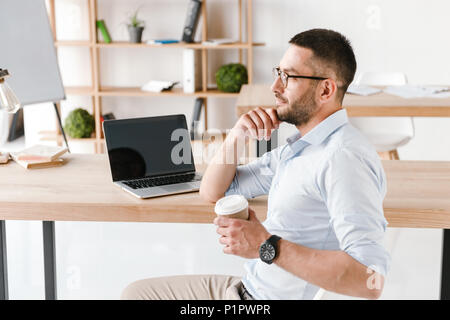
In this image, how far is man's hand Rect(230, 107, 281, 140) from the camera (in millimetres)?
1792

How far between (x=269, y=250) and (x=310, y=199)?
177 millimetres

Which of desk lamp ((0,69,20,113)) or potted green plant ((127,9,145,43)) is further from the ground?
potted green plant ((127,9,145,43))

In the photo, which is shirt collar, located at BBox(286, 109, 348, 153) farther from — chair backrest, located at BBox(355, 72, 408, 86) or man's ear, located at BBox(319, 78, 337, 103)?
chair backrest, located at BBox(355, 72, 408, 86)

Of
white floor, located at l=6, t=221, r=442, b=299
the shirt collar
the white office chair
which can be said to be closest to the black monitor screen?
the shirt collar

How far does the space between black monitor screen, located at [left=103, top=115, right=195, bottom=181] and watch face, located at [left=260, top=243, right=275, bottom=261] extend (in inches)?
31.1

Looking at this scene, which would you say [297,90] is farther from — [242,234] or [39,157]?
[39,157]

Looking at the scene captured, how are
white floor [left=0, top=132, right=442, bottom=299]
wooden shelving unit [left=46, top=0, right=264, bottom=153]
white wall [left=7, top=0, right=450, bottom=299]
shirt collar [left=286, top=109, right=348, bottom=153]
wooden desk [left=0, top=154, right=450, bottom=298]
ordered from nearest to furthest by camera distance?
shirt collar [left=286, top=109, right=348, bottom=153] → wooden desk [left=0, top=154, right=450, bottom=298] → white floor [left=0, top=132, right=442, bottom=299] → wooden shelving unit [left=46, top=0, right=264, bottom=153] → white wall [left=7, top=0, right=450, bottom=299]

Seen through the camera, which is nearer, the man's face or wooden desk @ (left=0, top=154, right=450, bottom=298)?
the man's face

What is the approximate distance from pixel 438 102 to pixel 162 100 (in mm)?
2348

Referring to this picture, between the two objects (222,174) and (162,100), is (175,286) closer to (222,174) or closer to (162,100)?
(222,174)

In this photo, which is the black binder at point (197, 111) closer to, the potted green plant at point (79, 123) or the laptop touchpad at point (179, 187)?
the potted green plant at point (79, 123)

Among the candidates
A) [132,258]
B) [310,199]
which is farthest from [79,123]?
[310,199]

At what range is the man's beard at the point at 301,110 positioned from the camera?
61.3 inches
